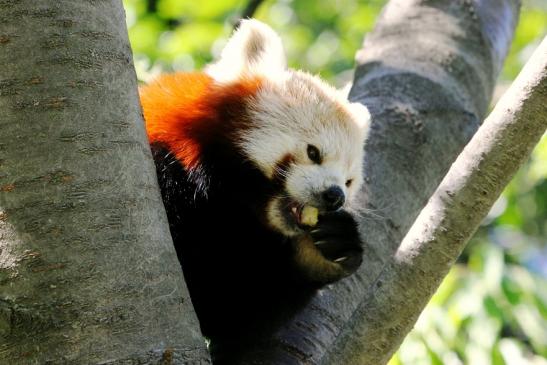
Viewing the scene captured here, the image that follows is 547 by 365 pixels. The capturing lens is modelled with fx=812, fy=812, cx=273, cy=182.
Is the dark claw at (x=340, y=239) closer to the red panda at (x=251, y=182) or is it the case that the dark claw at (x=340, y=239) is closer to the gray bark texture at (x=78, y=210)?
the red panda at (x=251, y=182)

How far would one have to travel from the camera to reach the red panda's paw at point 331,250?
2.73 m

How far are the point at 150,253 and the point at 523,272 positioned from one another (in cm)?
326

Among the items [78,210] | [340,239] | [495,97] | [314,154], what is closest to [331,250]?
[340,239]

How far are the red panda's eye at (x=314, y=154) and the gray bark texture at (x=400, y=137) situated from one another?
25cm

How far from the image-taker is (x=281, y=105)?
3.07m

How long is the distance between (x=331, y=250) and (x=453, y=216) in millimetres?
808

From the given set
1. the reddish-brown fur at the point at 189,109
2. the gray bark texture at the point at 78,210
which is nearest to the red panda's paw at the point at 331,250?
the reddish-brown fur at the point at 189,109

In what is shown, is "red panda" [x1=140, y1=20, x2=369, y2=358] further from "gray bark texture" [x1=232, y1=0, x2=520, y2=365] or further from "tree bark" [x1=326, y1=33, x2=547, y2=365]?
"tree bark" [x1=326, y1=33, x2=547, y2=365]

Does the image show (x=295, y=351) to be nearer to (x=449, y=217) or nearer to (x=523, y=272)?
(x=449, y=217)

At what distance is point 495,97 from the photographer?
5.41 meters

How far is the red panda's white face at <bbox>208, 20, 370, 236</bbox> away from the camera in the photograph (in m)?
2.91

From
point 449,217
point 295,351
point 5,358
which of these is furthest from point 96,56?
point 295,351

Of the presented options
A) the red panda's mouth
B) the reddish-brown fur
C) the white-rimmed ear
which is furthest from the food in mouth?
the white-rimmed ear

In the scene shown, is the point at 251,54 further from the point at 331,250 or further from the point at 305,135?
the point at 331,250
